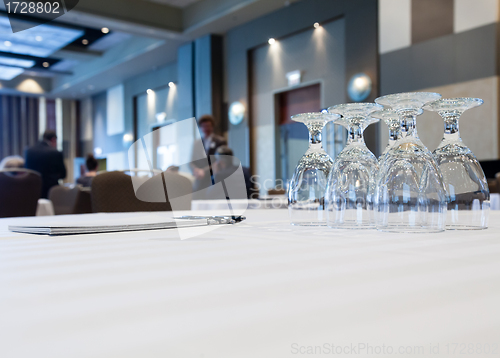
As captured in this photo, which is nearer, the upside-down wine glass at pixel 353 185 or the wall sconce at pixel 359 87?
the upside-down wine glass at pixel 353 185

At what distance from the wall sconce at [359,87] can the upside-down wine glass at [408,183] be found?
514cm

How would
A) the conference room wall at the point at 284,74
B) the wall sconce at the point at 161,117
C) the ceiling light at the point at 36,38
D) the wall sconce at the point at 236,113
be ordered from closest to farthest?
the conference room wall at the point at 284,74, the wall sconce at the point at 236,113, the ceiling light at the point at 36,38, the wall sconce at the point at 161,117

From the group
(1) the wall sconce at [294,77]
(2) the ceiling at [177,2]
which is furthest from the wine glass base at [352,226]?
(2) the ceiling at [177,2]

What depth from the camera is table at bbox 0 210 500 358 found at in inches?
7.9

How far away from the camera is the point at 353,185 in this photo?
77 cm

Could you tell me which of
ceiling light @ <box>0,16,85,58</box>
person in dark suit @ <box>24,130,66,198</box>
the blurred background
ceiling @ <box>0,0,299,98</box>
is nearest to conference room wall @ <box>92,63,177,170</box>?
the blurred background

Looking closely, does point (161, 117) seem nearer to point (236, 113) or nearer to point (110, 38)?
point (110, 38)

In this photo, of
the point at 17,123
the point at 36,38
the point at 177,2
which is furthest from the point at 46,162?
the point at 17,123

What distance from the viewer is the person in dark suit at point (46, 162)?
219 inches

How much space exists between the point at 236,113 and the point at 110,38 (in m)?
3.17

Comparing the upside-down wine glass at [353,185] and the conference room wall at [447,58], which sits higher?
the conference room wall at [447,58]

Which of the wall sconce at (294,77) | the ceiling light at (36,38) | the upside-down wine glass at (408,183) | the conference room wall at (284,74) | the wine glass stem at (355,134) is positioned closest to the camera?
the upside-down wine glass at (408,183)

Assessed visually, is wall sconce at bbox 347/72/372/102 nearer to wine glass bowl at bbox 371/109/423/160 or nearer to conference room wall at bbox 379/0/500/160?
conference room wall at bbox 379/0/500/160

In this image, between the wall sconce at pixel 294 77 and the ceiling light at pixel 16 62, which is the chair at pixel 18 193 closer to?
the wall sconce at pixel 294 77
